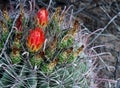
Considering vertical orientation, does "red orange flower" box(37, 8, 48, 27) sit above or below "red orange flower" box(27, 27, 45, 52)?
above

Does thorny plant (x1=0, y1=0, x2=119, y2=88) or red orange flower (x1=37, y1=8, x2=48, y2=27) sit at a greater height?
red orange flower (x1=37, y1=8, x2=48, y2=27)

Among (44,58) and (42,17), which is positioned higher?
(42,17)

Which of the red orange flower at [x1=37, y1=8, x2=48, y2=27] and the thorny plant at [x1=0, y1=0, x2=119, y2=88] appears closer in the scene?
the thorny plant at [x1=0, y1=0, x2=119, y2=88]

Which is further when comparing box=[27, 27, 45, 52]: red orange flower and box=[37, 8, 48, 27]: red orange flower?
box=[37, 8, 48, 27]: red orange flower

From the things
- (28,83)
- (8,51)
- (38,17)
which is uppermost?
(38,17)

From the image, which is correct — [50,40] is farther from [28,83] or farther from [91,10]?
[91,10]

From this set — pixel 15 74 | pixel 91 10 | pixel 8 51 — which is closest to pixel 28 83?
pixel 15 74
